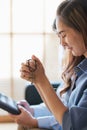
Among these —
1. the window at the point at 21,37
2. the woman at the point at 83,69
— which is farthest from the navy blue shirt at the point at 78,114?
the window at the point at 21,37

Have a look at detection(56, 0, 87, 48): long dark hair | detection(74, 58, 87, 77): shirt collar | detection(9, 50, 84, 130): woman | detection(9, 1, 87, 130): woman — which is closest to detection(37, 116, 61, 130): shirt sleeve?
detection(9, 50, 84, 130): woman

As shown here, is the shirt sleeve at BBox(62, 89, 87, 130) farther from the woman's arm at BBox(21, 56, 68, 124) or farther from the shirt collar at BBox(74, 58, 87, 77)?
the shirt collar at BBox(74, 58, 87, 77)

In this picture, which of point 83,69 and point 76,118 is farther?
point 83,69

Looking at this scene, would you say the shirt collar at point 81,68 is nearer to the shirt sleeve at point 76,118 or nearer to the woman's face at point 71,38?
the woman's face at point 71,38

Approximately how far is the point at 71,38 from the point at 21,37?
1512 millimetres

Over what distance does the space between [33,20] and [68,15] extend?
1481mm

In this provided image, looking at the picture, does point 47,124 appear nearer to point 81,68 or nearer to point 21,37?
point 81,68

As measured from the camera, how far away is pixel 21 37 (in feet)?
8.28

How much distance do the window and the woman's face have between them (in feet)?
4.71

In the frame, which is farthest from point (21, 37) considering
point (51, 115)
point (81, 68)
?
point (81, 68)

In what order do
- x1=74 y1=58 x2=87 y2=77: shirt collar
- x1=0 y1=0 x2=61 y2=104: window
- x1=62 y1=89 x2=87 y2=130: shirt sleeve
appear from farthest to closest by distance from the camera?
x1=0 y1=0 x2=61 y2=104: window → x1=74 y1=58 x2=87 y2=77: shirt collar → x1=62 y1=89 x2=87 y2=130: shirt sleeve

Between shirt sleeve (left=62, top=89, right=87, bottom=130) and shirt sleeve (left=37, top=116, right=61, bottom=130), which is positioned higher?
shirt sleeve (left=62, top=89, right=87, bottom=130)

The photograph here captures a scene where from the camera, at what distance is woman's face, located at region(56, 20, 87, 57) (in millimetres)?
1050

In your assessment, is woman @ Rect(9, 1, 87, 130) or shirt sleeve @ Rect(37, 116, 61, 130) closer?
woman @ Rect(9, 1, 87, 130)
